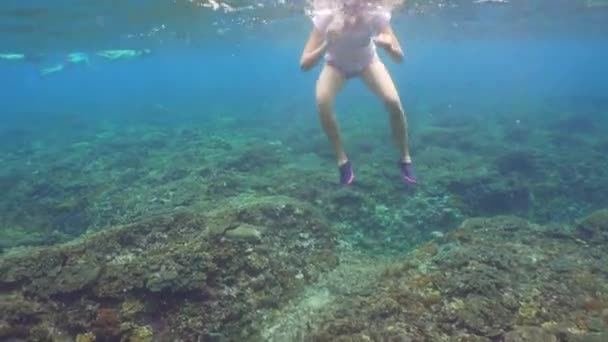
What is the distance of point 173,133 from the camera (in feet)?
86.6

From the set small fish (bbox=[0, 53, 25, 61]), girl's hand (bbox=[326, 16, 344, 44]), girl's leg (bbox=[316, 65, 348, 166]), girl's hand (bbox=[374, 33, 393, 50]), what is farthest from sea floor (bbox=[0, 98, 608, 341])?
small fish (bbox=[0, 53, 25, 61])

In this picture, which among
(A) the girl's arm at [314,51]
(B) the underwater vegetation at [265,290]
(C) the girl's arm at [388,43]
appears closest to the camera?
(B) the underwater vegetation at [265,290]

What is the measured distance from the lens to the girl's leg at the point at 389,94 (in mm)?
7602

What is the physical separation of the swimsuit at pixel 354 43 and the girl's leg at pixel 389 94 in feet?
0.51

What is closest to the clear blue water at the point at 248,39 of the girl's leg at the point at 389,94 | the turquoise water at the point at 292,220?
the turquoise water at the point at 292,220

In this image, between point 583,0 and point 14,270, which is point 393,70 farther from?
point 14,270

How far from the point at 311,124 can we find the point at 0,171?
595 inches

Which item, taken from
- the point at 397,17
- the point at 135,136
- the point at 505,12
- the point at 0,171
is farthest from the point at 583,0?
the point at 0,171

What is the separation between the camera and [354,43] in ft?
25.1

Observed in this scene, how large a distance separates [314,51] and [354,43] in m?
0.67

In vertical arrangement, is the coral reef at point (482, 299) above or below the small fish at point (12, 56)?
above

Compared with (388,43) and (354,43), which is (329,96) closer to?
(354,43)

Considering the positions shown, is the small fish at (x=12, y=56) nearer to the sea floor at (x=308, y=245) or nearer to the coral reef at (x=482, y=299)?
the sea floor at (x=308, y=245)

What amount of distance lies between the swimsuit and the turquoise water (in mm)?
3589
